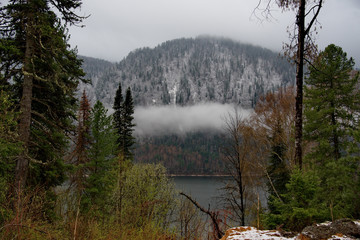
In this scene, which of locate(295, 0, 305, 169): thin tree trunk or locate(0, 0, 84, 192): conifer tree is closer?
locate(295, 0, 305, 169): thin tree trunk

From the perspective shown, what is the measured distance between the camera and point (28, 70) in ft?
27.8

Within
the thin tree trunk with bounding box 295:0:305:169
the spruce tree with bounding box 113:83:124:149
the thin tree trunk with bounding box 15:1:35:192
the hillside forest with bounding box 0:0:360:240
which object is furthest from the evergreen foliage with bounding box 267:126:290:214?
the spruce tree with bounding box 113:83:124:149

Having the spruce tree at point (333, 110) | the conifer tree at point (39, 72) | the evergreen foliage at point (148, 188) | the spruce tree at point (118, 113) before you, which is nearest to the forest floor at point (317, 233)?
the conifer tree at point (39, 72)

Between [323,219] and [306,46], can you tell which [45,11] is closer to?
[306,46]

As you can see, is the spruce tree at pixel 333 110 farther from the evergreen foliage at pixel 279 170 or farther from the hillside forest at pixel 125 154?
the evergreen foliage at pixel 279 170

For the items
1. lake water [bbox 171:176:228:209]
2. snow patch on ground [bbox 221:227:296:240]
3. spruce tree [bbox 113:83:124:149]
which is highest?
spruce tree [bbox 113:83:124:149]

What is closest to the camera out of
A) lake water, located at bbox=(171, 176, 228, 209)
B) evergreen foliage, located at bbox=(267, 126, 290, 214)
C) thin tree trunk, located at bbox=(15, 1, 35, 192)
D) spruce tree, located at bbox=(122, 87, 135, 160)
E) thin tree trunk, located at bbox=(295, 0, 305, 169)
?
thin tree trunk, located at bbox=(295, 0, 305, 169)

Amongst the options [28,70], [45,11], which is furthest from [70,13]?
[28,70]

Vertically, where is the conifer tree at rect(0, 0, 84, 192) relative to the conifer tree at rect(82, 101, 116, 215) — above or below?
above

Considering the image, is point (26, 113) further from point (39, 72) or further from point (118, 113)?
point (118, 113)

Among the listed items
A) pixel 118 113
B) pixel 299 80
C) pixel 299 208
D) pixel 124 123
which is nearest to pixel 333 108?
pixel 299 80

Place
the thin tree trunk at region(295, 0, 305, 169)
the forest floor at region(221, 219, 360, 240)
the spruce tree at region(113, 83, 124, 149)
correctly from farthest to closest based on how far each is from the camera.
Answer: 1. the spruce tree at region(113, 83, 124, 149)
2. the thin tree trunk at region(295, 0, 305, 169)
3. the forest floor at region(221, 219, 360, 240)

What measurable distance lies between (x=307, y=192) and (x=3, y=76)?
972 cm

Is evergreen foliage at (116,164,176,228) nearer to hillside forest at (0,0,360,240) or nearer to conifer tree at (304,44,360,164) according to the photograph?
hillside forest at (0,0,360,240)
